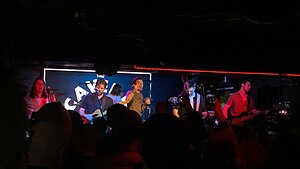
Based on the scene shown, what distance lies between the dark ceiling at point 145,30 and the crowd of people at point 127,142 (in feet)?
6.82

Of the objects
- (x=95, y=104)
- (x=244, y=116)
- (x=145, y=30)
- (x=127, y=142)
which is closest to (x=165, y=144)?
(x=127, y=142)

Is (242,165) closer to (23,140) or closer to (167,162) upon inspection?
(167,162)

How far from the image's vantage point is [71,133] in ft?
10.5

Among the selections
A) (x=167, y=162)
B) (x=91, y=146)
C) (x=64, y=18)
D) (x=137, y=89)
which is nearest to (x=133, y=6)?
(x=64, y=18)

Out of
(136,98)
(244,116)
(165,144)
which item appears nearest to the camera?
(165,144)

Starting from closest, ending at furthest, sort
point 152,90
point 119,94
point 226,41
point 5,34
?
point 5,34 → point 226,41 → point 119,94 → point 152,90

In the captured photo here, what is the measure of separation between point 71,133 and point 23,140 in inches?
72.6

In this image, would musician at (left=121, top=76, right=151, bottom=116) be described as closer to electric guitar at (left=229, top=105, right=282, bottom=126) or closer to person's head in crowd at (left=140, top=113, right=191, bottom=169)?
electric guitar at (left=229, top=105, right=282, bottom=126)

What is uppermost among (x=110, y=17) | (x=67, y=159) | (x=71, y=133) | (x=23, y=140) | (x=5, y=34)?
(x=110, y=17)

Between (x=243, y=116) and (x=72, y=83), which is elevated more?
(x=72, y=83)

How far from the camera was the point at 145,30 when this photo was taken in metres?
6.00

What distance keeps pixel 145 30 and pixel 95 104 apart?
2.11 meters

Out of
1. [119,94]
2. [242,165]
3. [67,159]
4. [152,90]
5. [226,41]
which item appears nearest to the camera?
[242,165]

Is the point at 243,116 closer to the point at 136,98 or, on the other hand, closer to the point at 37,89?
the point at 136,98
